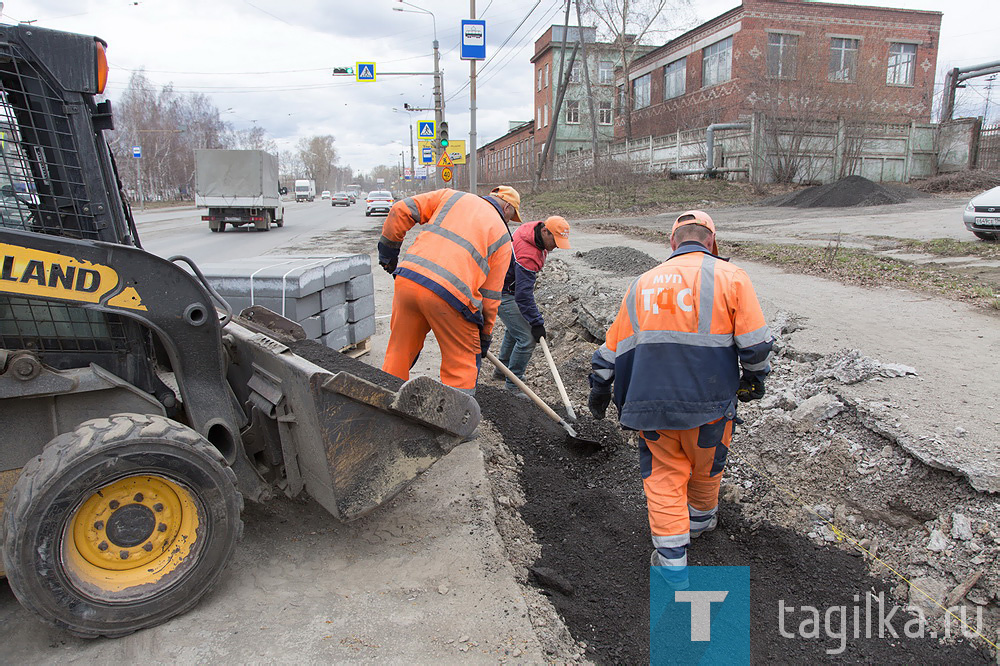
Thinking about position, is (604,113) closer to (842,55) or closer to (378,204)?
(842,55)

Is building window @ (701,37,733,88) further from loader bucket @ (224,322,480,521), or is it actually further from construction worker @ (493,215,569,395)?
loader bucket @ (224,322,480,521)

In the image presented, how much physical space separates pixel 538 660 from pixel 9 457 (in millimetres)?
2080

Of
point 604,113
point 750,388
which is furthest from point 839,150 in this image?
point 750,388

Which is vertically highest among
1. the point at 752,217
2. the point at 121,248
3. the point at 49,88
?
the point at 49,88

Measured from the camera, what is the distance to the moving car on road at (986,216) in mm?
10102

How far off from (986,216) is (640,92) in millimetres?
32971

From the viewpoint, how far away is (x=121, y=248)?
2.44m

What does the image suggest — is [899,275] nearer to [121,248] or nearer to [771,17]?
[121,248]

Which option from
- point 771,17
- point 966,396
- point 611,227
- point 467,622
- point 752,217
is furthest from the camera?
point 771,17

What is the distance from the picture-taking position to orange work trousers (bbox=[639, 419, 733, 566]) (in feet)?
9.09

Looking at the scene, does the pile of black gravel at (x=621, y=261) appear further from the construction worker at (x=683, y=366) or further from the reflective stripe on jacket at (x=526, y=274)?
the construction worker at (x=683, y=366)

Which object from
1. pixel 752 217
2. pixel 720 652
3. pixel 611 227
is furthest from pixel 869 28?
pixel 720 652

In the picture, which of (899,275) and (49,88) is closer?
(49,88)

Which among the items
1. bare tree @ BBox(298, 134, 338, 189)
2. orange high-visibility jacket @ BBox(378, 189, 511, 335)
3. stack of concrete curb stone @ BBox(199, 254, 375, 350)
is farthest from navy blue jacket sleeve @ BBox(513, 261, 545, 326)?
bare tree @ BBox(298, 134, 338, 189)
